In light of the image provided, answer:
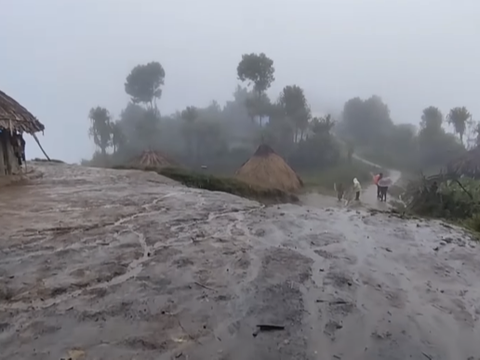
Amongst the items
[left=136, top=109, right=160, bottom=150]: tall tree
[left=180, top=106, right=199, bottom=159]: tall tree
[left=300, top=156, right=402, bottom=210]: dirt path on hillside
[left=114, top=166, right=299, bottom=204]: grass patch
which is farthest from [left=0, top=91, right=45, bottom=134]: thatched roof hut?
[left=136, top=109, right=160, bottom=150]: tall tree

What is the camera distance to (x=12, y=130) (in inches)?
441

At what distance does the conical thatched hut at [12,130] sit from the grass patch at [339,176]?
13128 mm

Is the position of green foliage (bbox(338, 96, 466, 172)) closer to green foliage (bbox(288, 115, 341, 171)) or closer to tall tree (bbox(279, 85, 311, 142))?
green foliage (bbox(288, 115, 341, 171))

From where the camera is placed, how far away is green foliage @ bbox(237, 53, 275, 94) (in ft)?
113

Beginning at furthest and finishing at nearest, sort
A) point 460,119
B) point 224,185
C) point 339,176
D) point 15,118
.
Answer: point 460,119
point 339,176
point 224,185
point 15,118

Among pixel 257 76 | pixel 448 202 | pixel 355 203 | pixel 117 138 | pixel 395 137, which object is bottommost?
pixel 355 203

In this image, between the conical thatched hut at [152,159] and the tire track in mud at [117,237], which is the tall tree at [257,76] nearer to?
the conical thatched hut at [152,159]

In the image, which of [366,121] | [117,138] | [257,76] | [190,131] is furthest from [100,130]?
[366,121]

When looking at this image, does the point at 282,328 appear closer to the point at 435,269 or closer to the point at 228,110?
the point at 435,269

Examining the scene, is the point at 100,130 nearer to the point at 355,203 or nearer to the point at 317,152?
the point at 317,152

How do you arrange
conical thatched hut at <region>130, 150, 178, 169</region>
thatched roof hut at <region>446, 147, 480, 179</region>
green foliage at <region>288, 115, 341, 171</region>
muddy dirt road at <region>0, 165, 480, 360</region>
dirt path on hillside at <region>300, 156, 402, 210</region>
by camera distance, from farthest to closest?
1. green foliage at <region>288, 115, 341, 171</region>
2. conical thatched hut at <region>130, 150, 178, 169</region>
3. thatched roof hut at <region>446, 147, 480, 179</region>
4. dirt path on hillside at <region>300, 156, 402, 210</region>
5. muddy dirt road at <region>0, 165, 480, 360</region>

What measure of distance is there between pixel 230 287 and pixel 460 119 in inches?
1164

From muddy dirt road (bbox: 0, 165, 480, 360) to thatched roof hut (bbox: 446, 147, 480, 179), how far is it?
1405 centimetres

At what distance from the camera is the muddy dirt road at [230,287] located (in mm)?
3047
